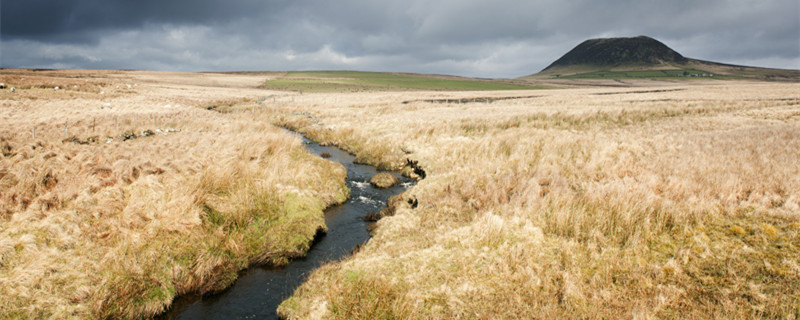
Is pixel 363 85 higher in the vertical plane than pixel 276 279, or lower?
higher

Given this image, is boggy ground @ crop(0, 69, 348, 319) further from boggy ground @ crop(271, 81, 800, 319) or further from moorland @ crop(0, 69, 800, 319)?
boggy ground @ crop(271, 81, 800, 319)

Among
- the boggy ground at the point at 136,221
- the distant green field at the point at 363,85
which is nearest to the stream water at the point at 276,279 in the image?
the boggy ground at the point at 136,221

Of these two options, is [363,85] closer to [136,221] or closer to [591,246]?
[136,221]

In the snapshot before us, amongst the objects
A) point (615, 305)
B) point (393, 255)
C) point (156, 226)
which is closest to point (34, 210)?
point (156, 226)

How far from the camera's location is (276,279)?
9188 millimetres

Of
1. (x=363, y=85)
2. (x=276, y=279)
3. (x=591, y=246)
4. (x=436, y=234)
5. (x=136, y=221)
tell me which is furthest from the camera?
(x=363, y=85)

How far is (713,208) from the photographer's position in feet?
28.8

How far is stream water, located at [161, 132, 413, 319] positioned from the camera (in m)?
7.88

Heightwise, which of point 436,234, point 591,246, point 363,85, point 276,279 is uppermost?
point 363,85

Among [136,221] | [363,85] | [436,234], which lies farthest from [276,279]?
[363,85]

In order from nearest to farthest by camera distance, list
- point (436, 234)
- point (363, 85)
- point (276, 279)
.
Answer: point (276, 279), point (436, 234), point (363, 85)

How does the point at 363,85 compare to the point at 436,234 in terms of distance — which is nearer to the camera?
the point at 436,234

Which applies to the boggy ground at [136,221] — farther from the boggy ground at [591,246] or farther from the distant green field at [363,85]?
the distant green field at [363,85]

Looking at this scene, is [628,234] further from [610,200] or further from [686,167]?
[686,167]
